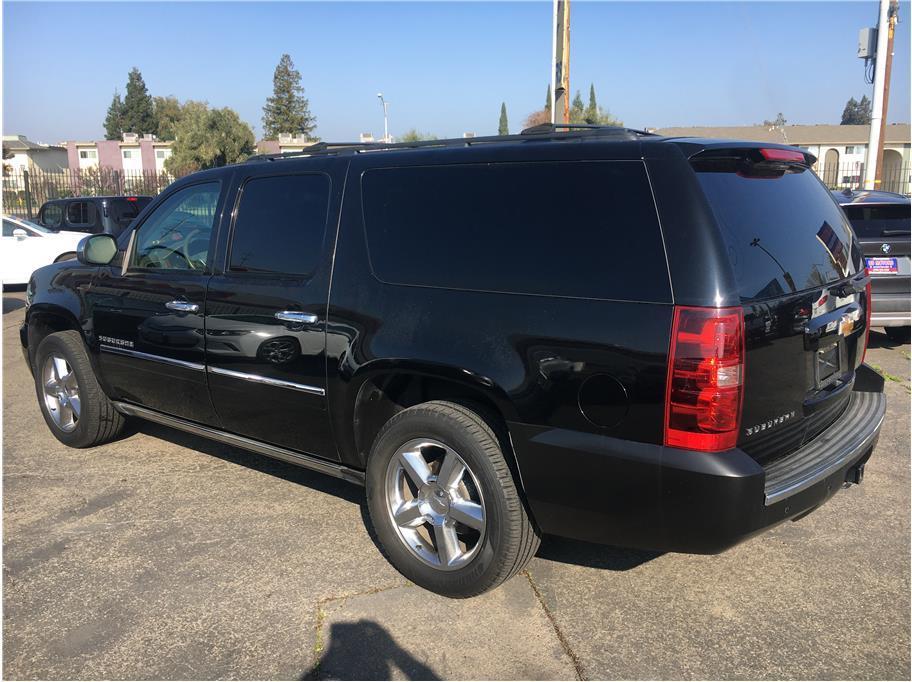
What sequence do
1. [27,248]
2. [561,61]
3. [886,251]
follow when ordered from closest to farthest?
[886,251]
[561,61]
[27,248]

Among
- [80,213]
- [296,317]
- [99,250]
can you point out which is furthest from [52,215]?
[296,317]

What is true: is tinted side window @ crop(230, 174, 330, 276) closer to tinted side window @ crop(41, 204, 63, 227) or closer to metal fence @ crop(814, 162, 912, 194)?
tinted side window @ crop(41, 204, 63, 227)

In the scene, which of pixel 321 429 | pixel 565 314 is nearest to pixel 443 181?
pixel 565 314

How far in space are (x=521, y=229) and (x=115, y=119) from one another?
4148 inches

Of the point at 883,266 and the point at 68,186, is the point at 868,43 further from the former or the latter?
the point at 68,186

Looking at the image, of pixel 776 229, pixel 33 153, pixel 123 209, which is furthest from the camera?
pixel 33 153

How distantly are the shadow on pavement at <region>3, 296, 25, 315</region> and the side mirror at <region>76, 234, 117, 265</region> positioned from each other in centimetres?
797

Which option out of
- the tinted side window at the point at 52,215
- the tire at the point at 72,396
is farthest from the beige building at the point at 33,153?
the tire at the point at 72,396

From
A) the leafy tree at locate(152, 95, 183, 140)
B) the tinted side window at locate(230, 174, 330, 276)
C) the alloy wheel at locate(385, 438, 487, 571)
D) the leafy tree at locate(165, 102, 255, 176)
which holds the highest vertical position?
the leafy tree at locate(152, 95, 183, 140)

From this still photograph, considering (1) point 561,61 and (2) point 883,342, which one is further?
(1) point 561,61

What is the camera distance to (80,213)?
15664mm

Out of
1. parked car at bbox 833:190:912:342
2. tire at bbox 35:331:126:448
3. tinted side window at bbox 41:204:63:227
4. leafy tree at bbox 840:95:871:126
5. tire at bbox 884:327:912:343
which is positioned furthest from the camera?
leafy tree at bbox 840:95:871:126

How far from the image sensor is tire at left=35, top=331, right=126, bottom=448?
16.2 feet

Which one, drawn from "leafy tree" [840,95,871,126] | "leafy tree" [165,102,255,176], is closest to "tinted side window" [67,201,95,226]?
"leafy tree" [165,102,255,176]
